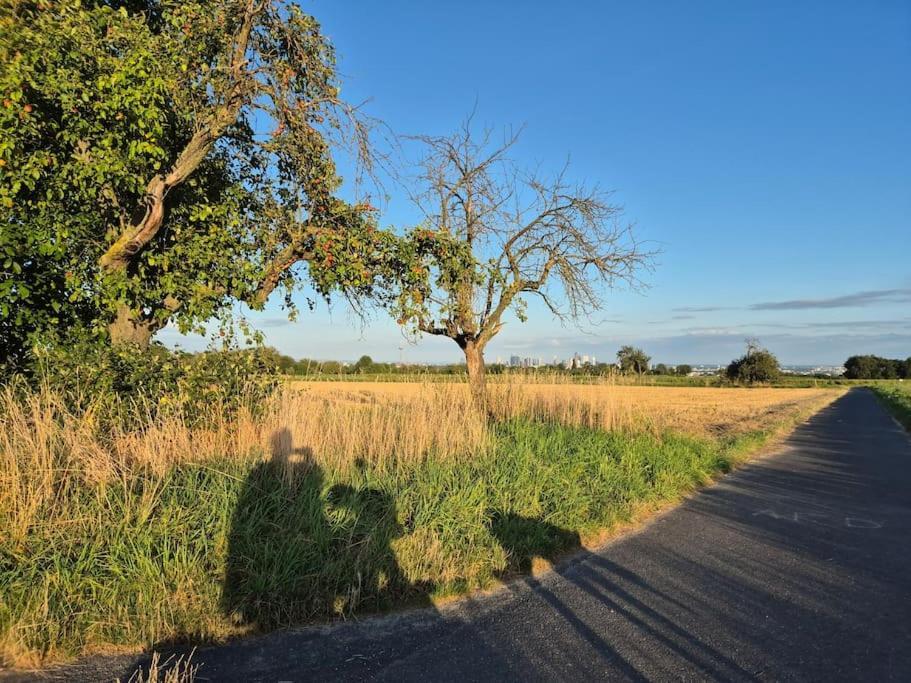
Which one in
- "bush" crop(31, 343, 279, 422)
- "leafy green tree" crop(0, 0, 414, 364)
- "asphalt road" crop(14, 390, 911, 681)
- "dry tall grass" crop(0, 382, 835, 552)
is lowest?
"asphalt road" crop(14, 390, 911, 681)

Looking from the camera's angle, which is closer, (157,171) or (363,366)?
(157,171)

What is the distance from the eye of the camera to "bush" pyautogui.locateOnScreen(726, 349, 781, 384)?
93.4 meters

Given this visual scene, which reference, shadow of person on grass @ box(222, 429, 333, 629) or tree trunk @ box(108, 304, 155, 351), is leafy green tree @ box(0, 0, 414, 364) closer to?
tree trunk @ box(108, 304, 155, 351)

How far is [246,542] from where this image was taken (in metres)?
4.20

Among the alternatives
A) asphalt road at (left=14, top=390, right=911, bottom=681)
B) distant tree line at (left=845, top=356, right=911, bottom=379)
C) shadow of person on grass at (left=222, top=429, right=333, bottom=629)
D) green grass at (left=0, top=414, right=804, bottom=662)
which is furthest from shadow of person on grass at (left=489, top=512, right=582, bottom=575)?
distant tree line at (left=845, top=356, right=911, bottom=379)

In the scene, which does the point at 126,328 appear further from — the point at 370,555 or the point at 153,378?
the point at 370,555

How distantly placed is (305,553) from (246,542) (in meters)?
0.44

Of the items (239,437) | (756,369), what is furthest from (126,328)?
(756,369)

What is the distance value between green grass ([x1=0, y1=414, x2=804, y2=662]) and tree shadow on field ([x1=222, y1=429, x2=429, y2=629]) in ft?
0.03

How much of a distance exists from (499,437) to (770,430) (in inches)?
503

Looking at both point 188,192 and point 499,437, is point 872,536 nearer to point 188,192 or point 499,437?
point 499,437

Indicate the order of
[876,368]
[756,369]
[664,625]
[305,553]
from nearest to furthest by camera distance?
[664,625], [305,553], [756,369], [876,368]

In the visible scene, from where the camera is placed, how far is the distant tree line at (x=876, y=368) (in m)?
138

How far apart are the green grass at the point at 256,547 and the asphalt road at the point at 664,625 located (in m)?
0.25
